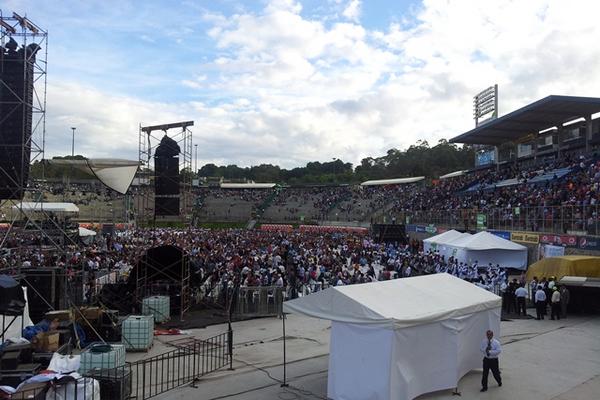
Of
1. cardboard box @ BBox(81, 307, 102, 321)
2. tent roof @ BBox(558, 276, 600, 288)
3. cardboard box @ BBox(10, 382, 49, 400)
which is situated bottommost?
cardboard box @ BBox(81, 307, 102, 321)

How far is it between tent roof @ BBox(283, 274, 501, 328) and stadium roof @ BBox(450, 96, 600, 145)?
1057 inches

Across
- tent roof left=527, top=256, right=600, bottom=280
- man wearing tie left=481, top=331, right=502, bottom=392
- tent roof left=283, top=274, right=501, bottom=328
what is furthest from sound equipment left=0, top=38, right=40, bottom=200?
tent roof left=527, top=256, right=600, bottom=280

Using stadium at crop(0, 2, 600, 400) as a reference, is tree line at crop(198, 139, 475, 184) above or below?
above

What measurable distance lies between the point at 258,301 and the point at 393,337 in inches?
380

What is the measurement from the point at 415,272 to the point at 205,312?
11.0 m

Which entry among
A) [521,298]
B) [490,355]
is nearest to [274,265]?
[521,298]

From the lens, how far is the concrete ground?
9617 millimetres

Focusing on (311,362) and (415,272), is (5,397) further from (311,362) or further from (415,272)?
(415,272)

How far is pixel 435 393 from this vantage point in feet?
31.2

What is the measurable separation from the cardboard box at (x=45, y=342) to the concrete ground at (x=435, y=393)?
2.33 m

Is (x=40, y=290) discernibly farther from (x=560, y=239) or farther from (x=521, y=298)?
(x=560, y=239)

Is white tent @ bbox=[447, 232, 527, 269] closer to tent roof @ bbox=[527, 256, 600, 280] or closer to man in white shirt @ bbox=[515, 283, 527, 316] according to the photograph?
tent roof @ bbox=[527, 256, 600, 280]

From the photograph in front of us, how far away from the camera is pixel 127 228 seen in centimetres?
4847

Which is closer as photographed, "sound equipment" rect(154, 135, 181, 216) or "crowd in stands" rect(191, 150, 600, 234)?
"sound equipment" rect(154, 135, 181, 216)
